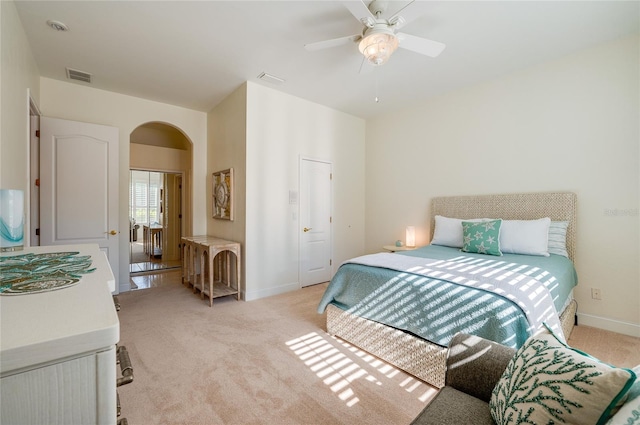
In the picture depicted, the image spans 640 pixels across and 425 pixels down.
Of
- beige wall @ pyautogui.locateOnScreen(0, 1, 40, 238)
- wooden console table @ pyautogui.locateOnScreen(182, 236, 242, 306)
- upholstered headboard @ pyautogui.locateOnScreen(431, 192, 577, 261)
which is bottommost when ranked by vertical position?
wooden console table @ pyautogui.locateOnScreen(182, 236, 242, 306)

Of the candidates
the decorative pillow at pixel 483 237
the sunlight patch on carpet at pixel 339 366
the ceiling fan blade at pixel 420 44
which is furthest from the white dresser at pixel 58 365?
the decorative pillow at pixel 483 237

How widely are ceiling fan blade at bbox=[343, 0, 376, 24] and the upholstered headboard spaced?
2594mm

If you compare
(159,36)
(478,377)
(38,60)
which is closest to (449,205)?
(478,377)

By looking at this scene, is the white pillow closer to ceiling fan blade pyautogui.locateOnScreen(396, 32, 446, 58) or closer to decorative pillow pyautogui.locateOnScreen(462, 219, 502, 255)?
decorative pillow pyautogui.locateOnScreen(462, 219, 502, 255)

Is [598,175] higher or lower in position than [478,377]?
higher

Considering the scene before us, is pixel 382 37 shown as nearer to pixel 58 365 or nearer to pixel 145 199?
pixel 58 365

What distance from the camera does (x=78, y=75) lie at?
11.1 feet

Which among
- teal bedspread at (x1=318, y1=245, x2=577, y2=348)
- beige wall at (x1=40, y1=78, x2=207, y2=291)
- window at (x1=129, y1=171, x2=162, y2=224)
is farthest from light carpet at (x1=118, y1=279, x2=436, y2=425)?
window at (x1=129, y1=171, x2=162, y2=224)

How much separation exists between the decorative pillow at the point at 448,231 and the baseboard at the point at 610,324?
135 cm

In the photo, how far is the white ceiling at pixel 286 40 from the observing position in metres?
2.29

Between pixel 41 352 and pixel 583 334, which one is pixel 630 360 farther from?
pixel 41 352

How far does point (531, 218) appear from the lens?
3162 mm

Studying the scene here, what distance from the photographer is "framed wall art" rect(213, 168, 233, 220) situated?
3.89 metres

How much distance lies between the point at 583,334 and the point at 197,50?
4781 mm
